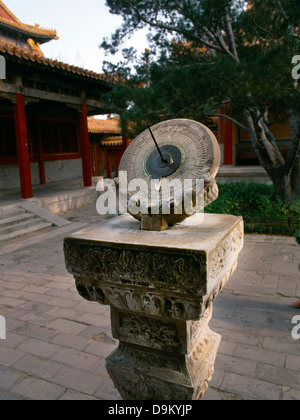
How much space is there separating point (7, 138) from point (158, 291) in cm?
1076

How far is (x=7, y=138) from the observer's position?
35.7 ft

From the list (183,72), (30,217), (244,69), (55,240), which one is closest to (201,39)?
(183,72)

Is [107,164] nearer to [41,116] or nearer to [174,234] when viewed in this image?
[41,116]

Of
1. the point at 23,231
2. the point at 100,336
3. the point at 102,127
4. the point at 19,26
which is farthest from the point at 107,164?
the point at 100,336

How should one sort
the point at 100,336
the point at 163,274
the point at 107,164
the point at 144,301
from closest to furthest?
the point at 163,274 → the point at 144,301 → the point at 100,336 → the point at 107,164

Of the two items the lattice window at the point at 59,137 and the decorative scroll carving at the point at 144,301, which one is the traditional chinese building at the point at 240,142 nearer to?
the lattice window at the point at 59,137

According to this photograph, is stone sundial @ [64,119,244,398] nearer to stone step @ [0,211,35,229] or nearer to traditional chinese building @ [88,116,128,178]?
stone step @ [0,211,35,229]

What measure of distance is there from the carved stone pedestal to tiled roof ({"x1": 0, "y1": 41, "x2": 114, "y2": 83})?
728cm

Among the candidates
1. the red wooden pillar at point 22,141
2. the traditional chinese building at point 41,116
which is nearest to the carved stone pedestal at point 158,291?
the traditional chinese building at point 41,116

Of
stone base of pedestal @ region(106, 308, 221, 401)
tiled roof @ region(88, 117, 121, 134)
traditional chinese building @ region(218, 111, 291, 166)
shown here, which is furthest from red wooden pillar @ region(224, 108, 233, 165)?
stone base of pedestal @ region(106, 308, 221, 401)

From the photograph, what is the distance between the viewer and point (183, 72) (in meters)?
6.07

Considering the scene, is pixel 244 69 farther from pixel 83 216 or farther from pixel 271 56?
pixel 83 216

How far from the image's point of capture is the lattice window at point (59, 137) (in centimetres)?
1245

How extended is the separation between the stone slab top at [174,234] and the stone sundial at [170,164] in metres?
0.10
